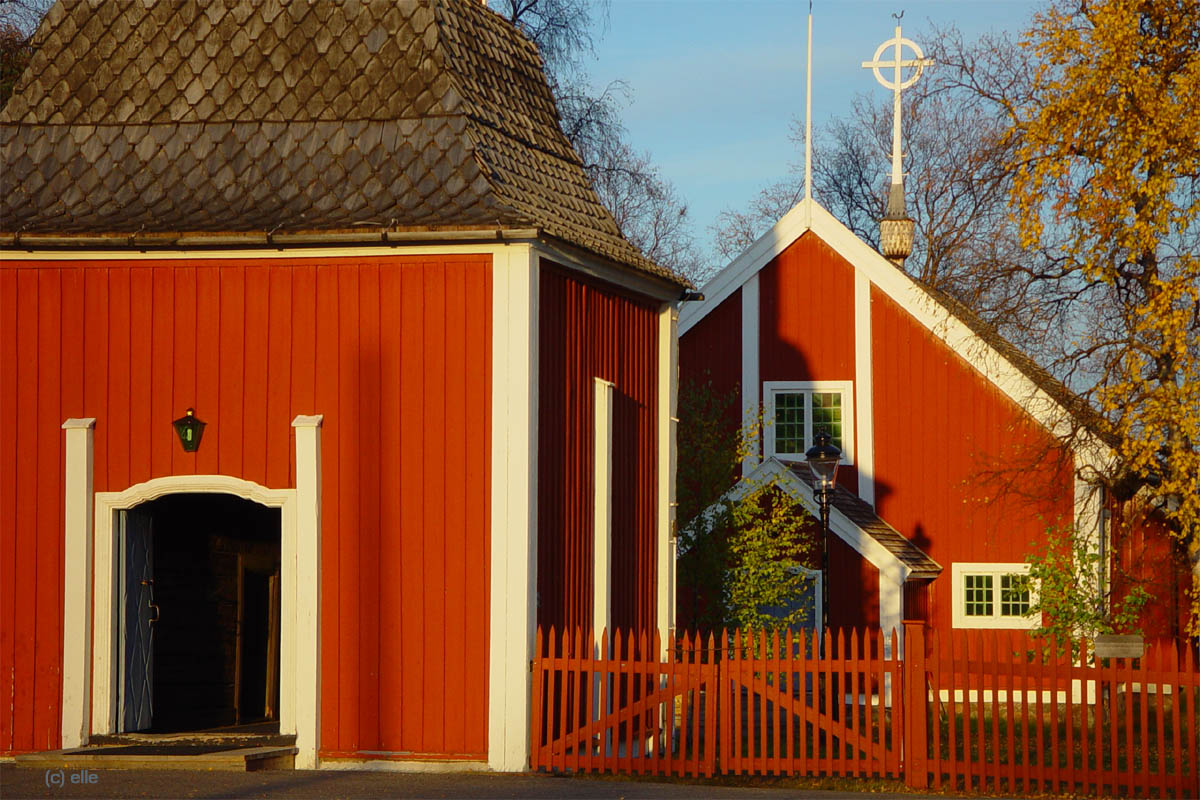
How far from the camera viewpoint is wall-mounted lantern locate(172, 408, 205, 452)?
13.6 m

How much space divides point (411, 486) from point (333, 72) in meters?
4.20

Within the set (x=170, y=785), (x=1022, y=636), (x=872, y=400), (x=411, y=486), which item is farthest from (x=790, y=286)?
(x=170, y=785)

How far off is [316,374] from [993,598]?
1390 cm

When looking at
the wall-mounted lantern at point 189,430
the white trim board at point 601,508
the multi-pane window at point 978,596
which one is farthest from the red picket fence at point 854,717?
the multi-pane window at point 978,596

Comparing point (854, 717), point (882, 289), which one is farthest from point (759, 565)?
point (854, 717)

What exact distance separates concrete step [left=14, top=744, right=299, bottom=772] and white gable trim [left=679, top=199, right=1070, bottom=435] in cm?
1352

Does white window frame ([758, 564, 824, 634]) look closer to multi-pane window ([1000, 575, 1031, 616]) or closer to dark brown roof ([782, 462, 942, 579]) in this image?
dark brown roof ([782, 462, 942, 579])

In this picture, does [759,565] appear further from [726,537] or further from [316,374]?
[316,374]

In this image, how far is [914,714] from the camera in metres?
13.2

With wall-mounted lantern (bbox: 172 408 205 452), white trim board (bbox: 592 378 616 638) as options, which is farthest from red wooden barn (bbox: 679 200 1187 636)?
wall-mounted lantern (bbox: 172 408 205 452)

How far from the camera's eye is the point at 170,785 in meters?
12.0

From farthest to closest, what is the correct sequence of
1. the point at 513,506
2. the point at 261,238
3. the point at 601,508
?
1. the point at 601,508
2. the point at 261,238
3. the point at 513,506

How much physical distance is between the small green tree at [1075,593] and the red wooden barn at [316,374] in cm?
953

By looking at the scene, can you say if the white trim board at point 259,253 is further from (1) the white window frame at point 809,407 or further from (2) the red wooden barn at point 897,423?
(1) the white window frame at point 809,407
